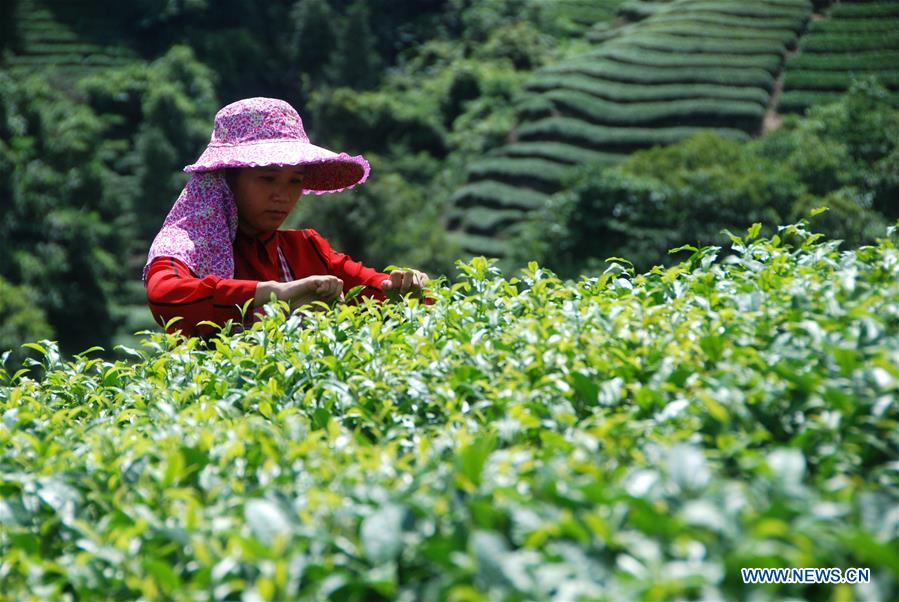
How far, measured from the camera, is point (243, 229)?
3840 millimetres

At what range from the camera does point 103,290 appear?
97.2ft

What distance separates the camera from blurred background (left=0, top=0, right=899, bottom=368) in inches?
1149

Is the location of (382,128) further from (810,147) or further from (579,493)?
(579,493)

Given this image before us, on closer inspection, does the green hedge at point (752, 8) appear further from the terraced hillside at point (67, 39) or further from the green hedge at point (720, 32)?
the terraced hillside at point (67, 39)

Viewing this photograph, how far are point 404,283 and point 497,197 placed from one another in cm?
3469

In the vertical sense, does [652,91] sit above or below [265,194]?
below

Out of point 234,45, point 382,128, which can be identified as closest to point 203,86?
point 234,45

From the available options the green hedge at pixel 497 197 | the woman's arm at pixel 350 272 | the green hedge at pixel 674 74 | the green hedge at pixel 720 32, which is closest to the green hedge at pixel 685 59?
the green hedge at pixel 674 74

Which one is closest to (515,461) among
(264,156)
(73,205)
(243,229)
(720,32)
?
(264,156)

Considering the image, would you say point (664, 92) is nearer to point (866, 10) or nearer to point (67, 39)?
point (866, 10)

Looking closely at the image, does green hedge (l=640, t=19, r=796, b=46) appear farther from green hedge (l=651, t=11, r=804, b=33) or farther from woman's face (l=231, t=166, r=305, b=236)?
woman's face (l=231, t=166, r=305, b=236)

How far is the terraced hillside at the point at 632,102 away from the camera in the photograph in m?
37.2

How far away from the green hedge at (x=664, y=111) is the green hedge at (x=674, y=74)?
4.19 ft

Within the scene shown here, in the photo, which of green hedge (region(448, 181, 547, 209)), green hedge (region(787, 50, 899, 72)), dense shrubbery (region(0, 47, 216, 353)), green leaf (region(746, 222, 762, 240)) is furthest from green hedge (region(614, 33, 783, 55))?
green leaf (region(746, 222, 762, 240))
